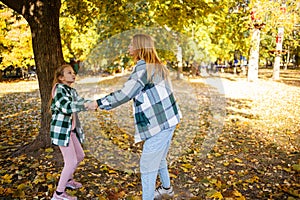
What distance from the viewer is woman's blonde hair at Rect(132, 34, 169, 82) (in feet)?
8.53

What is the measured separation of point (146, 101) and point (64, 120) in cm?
100

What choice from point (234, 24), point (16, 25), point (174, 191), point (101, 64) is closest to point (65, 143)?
point (174, 191)

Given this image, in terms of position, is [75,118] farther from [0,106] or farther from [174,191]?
[0,106]

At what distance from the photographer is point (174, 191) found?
11.4 feet

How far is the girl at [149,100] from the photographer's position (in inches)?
101

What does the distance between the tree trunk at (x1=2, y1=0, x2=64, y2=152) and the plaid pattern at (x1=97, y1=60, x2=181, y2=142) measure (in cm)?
202

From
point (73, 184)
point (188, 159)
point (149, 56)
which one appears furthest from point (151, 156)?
point (188, 159)

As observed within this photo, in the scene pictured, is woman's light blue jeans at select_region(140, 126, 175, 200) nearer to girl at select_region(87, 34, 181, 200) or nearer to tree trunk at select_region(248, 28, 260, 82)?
girl at select_region(87, 34, 181, 200)

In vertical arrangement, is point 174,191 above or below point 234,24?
below

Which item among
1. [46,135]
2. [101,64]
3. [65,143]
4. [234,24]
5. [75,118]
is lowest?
[46,135]

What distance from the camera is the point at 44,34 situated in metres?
4.20

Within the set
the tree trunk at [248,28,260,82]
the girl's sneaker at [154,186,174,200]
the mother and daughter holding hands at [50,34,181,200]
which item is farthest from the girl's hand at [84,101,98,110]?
the tree trunk at [248,28,260,82]

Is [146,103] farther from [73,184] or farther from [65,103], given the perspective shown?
[73,184]

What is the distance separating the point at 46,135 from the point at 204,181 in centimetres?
264
